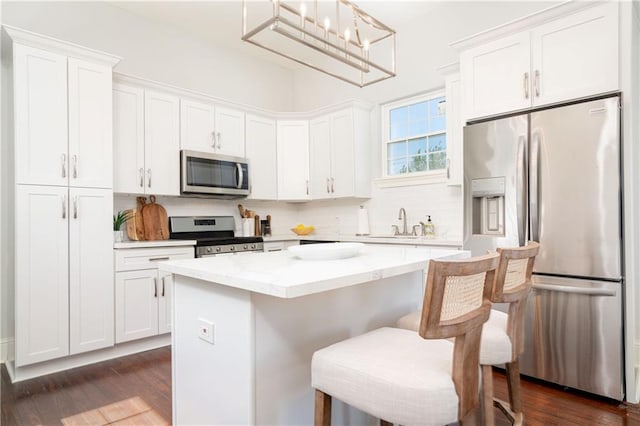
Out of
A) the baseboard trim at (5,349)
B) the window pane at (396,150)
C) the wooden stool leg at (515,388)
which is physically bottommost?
the baseboard trim at (5,349)

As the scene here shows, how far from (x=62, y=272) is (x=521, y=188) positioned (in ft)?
11.2

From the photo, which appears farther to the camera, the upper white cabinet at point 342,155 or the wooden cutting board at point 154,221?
the upper white cabinet at point 342,155

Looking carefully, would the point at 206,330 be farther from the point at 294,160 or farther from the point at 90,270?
the point at 294,160

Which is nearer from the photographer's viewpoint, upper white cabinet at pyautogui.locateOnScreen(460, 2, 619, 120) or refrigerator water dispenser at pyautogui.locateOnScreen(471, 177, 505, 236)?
upper white cabinet at pyautogui.locateOnScreen(460, 2, 619, 120)

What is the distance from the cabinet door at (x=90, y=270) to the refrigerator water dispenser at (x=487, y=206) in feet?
9.63

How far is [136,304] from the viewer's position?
322cm

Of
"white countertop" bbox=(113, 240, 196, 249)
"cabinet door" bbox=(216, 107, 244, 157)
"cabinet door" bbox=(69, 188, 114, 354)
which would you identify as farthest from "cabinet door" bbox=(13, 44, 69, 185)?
"cabinet door" bbox=(216, 107, 244, 157)

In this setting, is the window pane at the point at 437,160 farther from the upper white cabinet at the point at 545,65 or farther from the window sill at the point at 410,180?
the upper white cabinet at the point at 545,65

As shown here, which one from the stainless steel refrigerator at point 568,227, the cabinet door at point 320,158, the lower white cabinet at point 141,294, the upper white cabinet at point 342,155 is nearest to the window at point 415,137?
the upper white cabinet at point 342,155

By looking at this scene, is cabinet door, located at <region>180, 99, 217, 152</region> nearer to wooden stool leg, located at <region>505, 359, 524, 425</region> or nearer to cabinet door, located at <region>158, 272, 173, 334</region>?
cabinet door, located at <region>158, 272, 173, 334</region>

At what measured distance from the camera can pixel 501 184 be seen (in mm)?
2680

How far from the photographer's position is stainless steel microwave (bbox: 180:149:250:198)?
3.79m

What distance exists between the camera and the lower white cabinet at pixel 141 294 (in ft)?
10.3

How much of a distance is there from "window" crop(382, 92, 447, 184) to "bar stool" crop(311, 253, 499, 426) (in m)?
2.85
